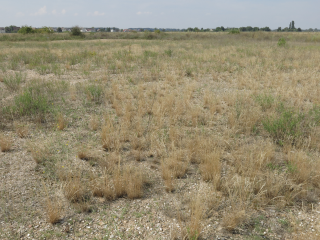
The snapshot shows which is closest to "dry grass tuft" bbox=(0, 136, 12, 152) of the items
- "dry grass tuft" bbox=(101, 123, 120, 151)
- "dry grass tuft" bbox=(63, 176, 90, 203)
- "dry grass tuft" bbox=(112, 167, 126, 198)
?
"dry grass tuft" bbox=(101, 123, 120, 151)

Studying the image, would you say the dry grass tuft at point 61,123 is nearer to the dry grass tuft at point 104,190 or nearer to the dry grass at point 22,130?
the dry grass at point 22,130

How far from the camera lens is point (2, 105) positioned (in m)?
5.64

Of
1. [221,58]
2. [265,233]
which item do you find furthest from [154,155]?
[221,58]

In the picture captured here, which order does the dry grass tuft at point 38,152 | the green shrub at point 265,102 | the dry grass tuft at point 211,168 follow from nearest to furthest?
1. the dry grass tuft at point 211,168
2. the dry grass tuft at point 38,152
3. the green shrub at point 265,102

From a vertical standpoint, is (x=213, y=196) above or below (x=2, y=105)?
below

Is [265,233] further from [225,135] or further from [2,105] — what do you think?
[2,105]

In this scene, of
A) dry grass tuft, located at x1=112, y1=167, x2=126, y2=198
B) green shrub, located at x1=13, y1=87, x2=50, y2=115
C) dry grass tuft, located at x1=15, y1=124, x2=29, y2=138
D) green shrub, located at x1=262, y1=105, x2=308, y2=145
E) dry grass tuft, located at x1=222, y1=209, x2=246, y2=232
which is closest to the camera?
dry grass tuft, located at x1=222, y1=209, x2=246, y2=232

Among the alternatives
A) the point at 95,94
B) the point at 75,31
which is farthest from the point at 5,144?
the point at 75,31

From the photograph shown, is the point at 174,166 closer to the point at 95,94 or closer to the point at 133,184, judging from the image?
the point at 133,184

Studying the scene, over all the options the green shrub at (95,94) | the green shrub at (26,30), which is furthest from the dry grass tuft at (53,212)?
the green shrub at (26,30)

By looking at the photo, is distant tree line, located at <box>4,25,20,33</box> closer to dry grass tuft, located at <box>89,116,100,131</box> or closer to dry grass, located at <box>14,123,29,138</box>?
dry grass, located at <box>14,123,29,138</box>

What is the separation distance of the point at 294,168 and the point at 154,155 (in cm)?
221

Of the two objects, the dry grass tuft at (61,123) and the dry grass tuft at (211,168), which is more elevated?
the dry grass tuft at (61,123)

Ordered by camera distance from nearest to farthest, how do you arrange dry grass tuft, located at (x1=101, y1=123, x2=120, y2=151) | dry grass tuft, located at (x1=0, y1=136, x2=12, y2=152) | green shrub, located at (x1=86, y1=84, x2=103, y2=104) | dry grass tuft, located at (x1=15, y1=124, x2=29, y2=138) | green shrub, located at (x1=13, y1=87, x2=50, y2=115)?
1. dry grass tuft, located at (x1=0, y1=136, x2=12, y2=152)
2. dry grass tuft, located at (x1=101, y1=123, x2=120, y2=151)
3. dry grass tuft, located at (x1=15, y1=124, x2=29, y2=138)
4. green shrub, located at (x1=13, y1=87, x2=50, y2=115)
5. green shrub, located at (x1=86, y1=84, x2=103, y2=104)
